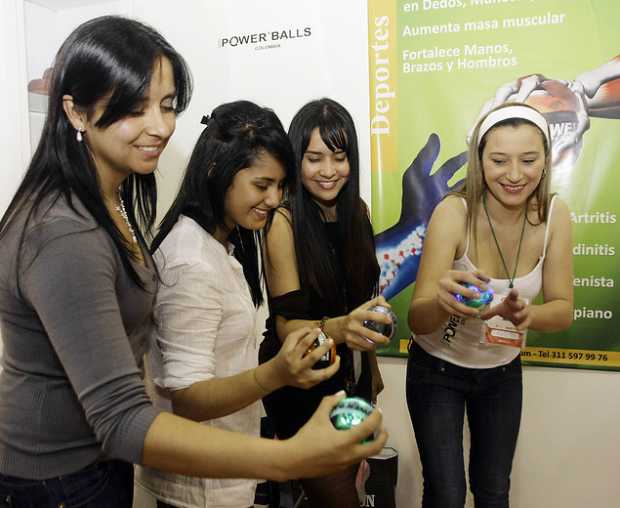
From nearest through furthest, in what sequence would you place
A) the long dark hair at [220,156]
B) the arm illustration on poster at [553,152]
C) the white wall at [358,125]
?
the long dark hair at [220,156] → the arm illustration on poster at [553,152] → the white wall at [358,125]

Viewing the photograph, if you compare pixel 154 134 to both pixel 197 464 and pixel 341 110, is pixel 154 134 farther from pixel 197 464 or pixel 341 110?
pixel 341 110

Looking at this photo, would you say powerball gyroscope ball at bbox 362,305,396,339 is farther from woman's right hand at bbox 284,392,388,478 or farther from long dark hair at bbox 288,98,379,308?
woman's right hand at bbox 284,392,388,478

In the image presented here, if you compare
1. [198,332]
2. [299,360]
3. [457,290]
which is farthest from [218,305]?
[457,290]

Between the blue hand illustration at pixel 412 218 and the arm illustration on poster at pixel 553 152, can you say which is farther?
the blue hand illustration at pixel 412 218

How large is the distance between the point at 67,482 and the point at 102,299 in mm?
421

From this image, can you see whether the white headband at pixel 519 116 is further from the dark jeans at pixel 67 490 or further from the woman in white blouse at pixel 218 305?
the dark jeans at pixel 67 490

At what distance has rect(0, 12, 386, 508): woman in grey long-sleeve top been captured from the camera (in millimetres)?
842

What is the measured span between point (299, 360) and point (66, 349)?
1.61ft

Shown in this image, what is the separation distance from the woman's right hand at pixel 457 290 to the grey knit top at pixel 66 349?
88 centimetres

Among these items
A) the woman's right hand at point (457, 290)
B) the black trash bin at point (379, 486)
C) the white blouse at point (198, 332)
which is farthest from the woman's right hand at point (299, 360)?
the black trash bin at point (379, 486)

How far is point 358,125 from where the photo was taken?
2.59 m

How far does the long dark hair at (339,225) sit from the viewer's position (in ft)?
6.21

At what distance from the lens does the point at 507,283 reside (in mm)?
1812

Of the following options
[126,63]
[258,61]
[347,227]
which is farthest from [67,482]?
[258,61]
